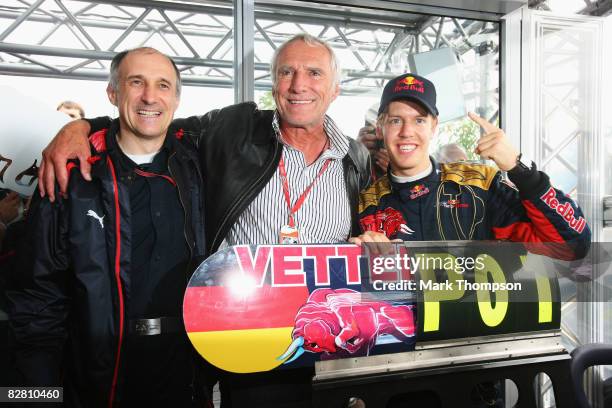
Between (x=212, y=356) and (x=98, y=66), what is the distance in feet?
12.7

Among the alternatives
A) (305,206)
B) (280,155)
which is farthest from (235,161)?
(305,206)

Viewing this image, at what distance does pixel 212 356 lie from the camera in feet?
2.83

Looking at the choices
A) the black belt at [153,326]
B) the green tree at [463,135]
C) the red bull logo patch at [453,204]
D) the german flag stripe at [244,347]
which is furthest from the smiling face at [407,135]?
the green tree at [463,135]

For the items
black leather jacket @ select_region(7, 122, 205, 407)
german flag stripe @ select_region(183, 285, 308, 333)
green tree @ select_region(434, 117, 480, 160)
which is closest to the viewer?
german flag stripe @ select_region(183, 285, 308, 333)

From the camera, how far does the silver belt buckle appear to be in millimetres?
1138

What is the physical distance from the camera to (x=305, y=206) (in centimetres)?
135

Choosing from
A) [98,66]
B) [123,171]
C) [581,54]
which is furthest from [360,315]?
[98,66]

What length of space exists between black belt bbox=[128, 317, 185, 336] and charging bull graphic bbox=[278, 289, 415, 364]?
16.2 inches

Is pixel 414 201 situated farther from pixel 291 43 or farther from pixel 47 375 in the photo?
pixel 47 375

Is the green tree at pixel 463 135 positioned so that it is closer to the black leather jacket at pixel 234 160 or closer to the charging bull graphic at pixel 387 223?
the black leather jacket at pixel 234 160

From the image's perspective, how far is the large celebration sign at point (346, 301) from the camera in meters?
0.87

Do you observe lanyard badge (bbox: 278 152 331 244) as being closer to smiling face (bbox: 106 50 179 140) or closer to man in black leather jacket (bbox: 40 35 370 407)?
man in black leather jacket (bbox: 40 35 370 407)

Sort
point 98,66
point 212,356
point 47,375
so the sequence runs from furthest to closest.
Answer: point 98,66
point 47,375
point 212,356

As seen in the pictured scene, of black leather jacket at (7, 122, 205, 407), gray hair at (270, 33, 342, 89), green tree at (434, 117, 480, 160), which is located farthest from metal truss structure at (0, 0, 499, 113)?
black leather jacket at (7, 122, 205, 407)
